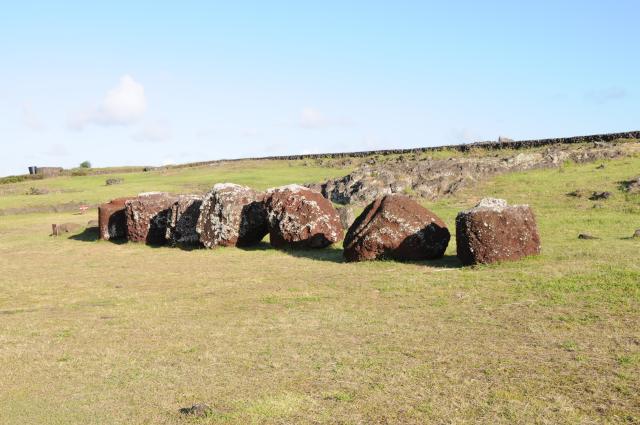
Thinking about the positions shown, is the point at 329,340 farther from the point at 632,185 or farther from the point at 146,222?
the point at 632,185

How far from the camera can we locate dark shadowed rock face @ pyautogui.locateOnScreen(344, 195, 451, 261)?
18.6m

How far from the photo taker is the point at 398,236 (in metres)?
18.7

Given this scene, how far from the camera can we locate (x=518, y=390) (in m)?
8.22

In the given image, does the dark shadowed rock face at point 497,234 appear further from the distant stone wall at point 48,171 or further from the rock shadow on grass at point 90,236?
the distant stone wall at point 48,171

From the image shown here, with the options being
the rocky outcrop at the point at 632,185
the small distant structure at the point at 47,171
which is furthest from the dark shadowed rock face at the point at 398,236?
the small distant structure at the point at 47,171

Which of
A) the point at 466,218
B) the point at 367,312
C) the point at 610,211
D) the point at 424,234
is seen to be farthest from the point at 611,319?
the point at 610,211

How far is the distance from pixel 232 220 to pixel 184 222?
264 cm

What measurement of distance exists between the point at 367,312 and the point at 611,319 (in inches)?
183

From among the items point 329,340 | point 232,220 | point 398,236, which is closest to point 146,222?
point 232,220

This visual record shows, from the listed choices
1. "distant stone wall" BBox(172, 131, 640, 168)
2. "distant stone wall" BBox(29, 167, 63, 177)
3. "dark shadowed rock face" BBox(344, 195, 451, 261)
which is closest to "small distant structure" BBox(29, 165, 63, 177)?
"distant stone wall" BBox(29, 167, 63, 177)

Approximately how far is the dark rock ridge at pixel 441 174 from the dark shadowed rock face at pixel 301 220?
1158 cm

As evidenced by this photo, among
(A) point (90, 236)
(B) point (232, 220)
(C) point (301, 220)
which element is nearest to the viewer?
(C) point (301, 220)

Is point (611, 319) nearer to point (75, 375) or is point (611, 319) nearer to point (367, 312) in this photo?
point (367, 312)

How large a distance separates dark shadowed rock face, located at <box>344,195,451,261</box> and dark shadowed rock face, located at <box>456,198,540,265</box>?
1800 millimetres
